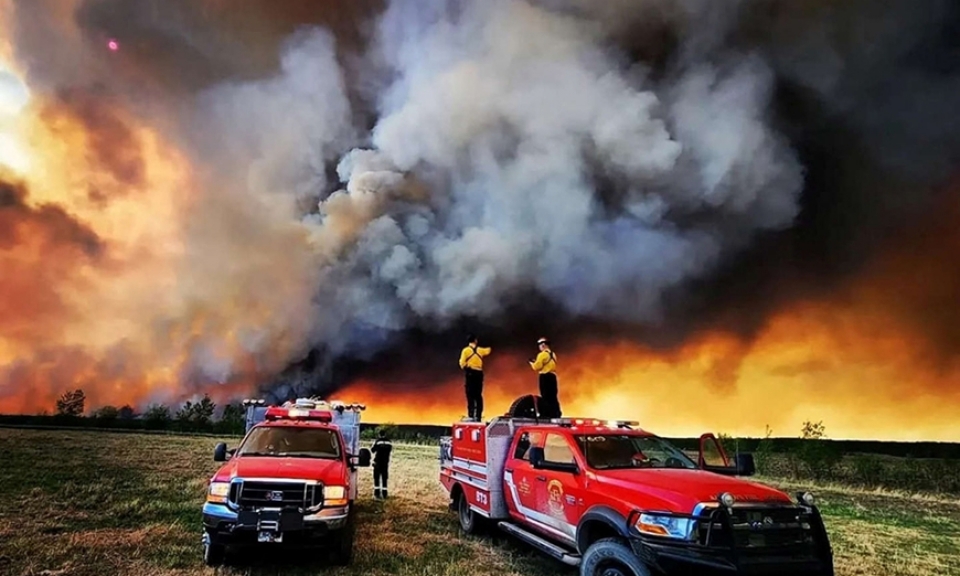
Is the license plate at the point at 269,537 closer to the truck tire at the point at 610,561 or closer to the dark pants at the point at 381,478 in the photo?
the truck tire at the point at 610,561

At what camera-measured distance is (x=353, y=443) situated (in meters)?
12.2

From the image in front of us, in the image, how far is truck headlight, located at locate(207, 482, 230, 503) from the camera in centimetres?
689

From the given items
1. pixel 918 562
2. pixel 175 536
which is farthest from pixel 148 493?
pixel 918 562

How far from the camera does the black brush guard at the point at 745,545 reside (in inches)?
187

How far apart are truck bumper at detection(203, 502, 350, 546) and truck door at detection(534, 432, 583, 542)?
2.74 m

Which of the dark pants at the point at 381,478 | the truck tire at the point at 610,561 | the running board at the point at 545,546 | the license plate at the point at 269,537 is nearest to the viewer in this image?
the truck tire at the point at 610,561

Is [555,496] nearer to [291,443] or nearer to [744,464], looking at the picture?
[744,464]

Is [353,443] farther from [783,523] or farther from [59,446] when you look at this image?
[59,446]

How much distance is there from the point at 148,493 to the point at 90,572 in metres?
6.60

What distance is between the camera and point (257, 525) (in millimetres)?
6684

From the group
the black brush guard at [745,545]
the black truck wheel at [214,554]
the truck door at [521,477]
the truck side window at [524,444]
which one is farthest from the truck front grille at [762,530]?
the black truck wheel at [214,554]

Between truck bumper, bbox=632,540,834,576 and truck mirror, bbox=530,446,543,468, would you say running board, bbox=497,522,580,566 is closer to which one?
truck mirror, bbox=530,446,543,468

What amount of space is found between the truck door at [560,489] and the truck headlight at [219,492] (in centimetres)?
387

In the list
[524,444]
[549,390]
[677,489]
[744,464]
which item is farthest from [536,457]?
[549,390]
